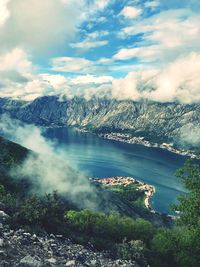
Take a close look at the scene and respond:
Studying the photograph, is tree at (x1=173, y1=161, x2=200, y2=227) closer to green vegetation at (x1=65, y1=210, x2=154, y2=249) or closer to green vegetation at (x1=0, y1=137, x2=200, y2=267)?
green vegetation at (x1=0, y1=137, x2=200, y2=267)

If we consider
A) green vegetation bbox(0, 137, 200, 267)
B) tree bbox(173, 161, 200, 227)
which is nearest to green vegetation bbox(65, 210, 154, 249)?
green vegetation bbox(0, 137, 200, 267)

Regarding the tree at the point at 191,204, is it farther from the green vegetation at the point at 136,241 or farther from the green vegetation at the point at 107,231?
the green vegetation at the point at 107,231

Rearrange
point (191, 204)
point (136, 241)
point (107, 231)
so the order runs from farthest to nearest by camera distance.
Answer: point (107, 231), point (136, 241), point (191, 204)

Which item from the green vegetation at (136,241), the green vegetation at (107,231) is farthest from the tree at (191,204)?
the green vegetation at (107,231)

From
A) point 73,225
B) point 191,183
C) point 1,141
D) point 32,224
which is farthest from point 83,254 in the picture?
point 1,141

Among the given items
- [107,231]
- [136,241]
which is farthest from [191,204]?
[107,231]

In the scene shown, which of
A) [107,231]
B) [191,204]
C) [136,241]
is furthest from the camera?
[107,231]

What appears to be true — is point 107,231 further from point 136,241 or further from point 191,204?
point 191,204

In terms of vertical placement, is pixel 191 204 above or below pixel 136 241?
above

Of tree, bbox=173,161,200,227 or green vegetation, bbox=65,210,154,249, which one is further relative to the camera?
green vegetation, bbox=65,210,154,249

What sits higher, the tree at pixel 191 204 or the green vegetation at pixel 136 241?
the tree at pixel 191 204

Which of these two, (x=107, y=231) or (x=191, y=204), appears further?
(x=107, y=231)

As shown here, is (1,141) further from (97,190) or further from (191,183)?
(191,183)
